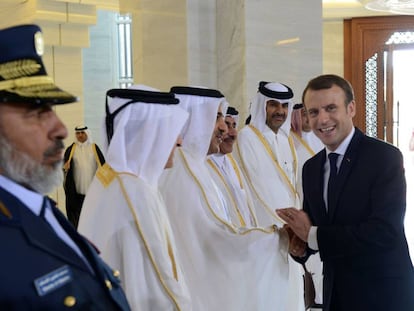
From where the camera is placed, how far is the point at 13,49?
1.74 m

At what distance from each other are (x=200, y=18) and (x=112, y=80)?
916 centimetres

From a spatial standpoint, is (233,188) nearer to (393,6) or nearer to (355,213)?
(355,213)

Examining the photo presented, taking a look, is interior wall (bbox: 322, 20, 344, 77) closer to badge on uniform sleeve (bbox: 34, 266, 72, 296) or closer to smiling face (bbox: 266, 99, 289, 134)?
smiling face (bbox: 266, 99, 289, 134)

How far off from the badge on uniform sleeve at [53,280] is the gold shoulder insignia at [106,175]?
1.30 meters

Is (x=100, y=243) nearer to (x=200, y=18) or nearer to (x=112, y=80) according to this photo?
(x=200, y=18)

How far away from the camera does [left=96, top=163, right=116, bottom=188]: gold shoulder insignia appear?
2.90m

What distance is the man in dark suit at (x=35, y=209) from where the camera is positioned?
5.04 ft

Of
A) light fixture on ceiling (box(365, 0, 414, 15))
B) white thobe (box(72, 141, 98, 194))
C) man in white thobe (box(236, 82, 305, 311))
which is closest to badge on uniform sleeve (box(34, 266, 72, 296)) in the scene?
man in white thobe (box(236, 82, 305, 311))

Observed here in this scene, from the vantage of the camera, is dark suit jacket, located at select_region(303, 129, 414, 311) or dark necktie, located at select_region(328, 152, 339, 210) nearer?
dark suit jacket, located at select_region(303, 129, 414, 311)

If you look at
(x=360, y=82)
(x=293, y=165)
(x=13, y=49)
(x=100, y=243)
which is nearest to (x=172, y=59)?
(x=293, y=165)

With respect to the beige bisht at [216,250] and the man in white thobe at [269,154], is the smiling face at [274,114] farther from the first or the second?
the beige bisht at [216,250]

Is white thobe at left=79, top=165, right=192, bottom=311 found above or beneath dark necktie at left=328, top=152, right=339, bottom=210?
beneath

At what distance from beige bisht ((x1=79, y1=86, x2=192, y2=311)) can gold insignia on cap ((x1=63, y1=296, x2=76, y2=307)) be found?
1.13 m

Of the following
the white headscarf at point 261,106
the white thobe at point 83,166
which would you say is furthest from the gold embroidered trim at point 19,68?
the white thobe at point 83,166
